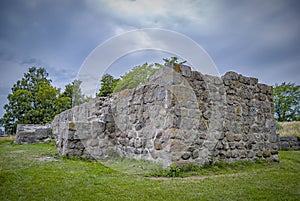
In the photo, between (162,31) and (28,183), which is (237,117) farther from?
(28,183)

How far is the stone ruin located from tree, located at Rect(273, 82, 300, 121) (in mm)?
26773

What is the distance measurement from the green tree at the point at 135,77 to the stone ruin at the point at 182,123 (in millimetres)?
3630

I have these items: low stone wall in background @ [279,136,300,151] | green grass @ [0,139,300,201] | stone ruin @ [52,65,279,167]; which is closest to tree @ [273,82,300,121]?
low stone wall in background @ [279,136,300,151]

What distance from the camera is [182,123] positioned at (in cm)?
513

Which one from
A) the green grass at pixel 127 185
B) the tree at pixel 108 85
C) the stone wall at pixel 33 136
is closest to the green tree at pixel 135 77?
the tree at pixel 108 85

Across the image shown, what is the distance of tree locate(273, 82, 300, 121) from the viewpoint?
99.6ft

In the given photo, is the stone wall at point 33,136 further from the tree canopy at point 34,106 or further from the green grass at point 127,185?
the tree canopy at point 34,106

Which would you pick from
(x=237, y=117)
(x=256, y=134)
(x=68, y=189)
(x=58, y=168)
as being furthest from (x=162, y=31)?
(x=68, y=189)

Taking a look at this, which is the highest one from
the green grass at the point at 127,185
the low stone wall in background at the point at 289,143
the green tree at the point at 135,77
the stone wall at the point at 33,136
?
the green tree at the point at 135,77

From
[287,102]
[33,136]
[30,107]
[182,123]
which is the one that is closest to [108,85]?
[33,136]

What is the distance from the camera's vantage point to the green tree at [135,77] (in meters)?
11.4

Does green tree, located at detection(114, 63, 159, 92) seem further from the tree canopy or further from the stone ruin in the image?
the tree canopy

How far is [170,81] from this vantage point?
5.22m

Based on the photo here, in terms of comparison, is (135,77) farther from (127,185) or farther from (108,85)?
(127,185)
